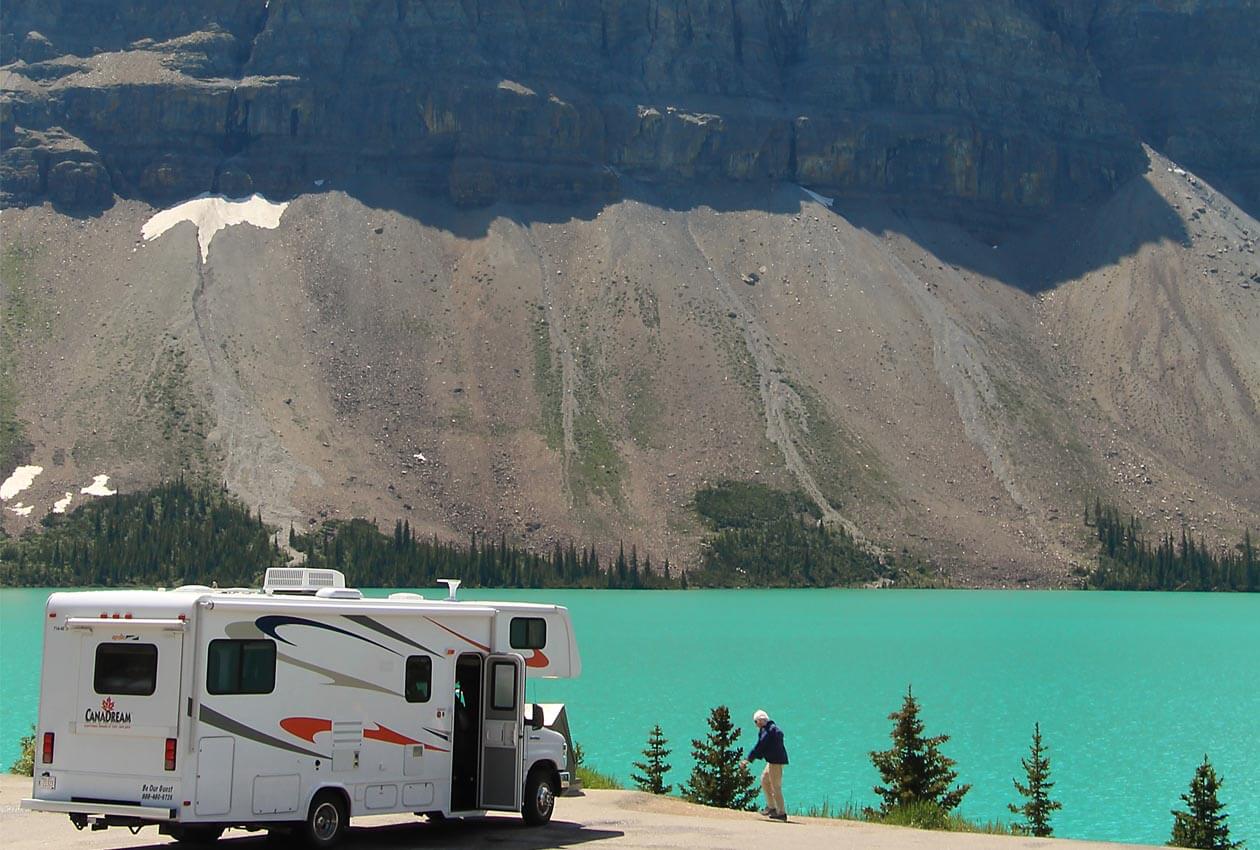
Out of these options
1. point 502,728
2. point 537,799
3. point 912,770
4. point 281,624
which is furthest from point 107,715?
point 912,770

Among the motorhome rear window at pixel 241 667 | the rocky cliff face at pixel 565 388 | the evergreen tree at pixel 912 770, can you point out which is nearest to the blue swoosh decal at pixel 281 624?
the motorhome rear window at pixel 241 667

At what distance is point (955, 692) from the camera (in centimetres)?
6988

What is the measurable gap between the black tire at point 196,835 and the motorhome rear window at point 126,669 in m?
1.88

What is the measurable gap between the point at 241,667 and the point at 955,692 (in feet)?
166

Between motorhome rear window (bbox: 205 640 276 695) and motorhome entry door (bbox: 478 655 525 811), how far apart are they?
4.20 meters

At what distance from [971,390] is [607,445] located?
4058 centimetres

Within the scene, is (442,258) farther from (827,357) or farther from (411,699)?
(411,699)

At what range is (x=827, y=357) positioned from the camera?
610 feet

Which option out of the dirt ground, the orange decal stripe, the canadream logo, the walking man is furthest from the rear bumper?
the walking man

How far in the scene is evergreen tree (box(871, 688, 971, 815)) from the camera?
33531mm

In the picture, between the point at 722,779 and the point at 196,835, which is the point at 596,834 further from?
the point at 722,779

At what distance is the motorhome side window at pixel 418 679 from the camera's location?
25.5m

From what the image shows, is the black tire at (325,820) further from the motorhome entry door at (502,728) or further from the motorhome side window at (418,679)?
the motorhome entry door at (502,728)

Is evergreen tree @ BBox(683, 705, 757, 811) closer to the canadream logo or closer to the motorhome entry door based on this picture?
the motorhome entry door
